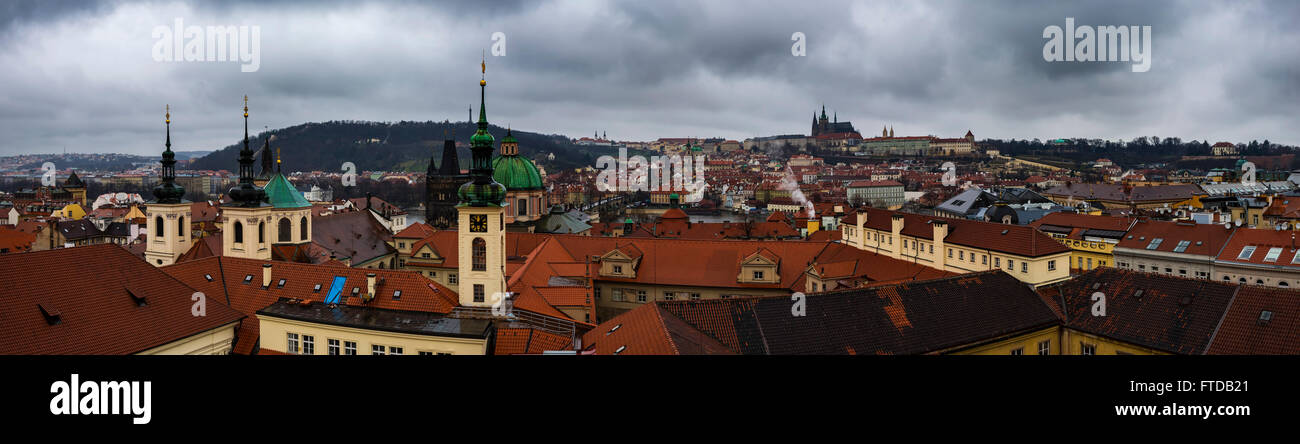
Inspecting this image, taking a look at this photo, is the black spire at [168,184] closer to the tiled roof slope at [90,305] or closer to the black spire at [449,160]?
the tiled roof slope at [90,305]

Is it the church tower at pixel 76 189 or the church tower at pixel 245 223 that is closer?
the church tower at pixel 245 223

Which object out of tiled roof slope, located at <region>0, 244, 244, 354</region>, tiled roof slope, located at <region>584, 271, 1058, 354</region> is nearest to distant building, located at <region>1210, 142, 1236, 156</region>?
tiled roof slope, located at <region>584, 271, 1058, 354</region>

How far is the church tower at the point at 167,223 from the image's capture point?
112 ft

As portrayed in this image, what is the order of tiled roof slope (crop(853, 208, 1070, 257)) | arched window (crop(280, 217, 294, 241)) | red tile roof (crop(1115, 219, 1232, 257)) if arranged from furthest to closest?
1. arched window (crop(280, 217, 294, 241))
2. red tile roof (crop(1115, 219, 1232, 257))
3. tiled roof slope (crop(853, 208, 1070, 257))

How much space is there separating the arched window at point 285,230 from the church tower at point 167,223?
395 centimetres

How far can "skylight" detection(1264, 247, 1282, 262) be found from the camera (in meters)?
31.9

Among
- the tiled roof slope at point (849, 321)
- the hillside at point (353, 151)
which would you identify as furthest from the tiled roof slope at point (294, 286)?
the hillside at point (353, 151)

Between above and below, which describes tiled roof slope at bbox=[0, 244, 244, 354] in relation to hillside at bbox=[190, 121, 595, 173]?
below

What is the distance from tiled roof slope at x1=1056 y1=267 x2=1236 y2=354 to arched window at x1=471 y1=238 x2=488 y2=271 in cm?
1548

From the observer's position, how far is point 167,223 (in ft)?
113

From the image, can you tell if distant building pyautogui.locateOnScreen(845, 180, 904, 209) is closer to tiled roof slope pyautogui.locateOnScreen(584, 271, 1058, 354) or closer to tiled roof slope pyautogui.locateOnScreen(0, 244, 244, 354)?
A: tiled roof slope pyautogui.locateOnScreen(584, 271, 1058, 354)

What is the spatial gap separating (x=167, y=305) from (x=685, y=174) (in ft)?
510

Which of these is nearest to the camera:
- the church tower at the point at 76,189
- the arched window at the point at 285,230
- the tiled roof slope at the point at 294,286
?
the tiled roof slope at the point at 294,286
